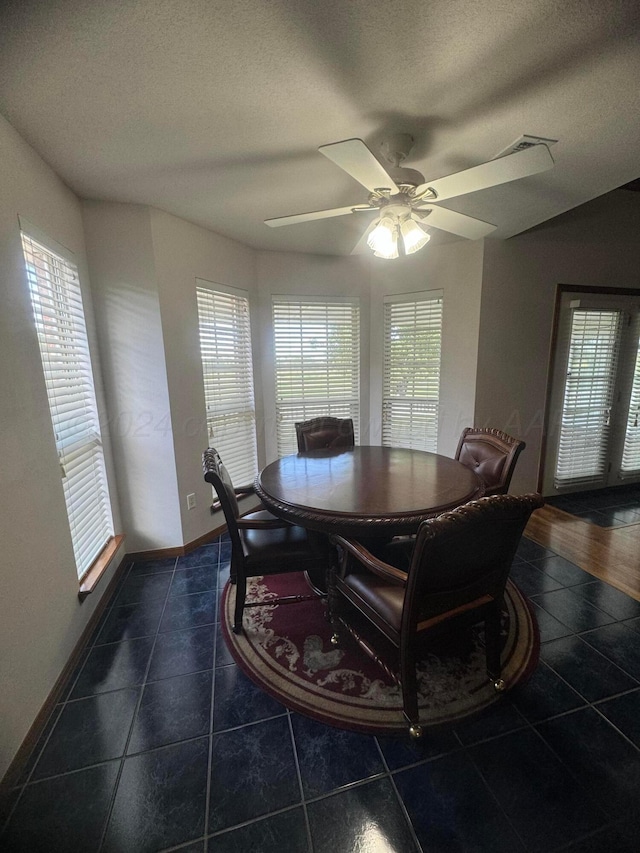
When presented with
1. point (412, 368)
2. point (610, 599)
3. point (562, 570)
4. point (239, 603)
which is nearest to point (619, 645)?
point (610, 599)

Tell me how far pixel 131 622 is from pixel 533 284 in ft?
13.3

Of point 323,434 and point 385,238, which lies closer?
point 385,238

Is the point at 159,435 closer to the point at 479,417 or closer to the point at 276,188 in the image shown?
the point at 276,188

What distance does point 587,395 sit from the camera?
3467mm

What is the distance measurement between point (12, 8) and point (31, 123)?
63cm

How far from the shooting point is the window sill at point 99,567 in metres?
1.93

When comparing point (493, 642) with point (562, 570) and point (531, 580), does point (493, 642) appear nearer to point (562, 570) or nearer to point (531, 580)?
point (531, 580)

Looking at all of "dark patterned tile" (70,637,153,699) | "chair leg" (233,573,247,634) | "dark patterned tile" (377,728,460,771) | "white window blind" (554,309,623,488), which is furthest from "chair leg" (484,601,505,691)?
"white window blind" (554,309,623,488)

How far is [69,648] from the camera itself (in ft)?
5.71

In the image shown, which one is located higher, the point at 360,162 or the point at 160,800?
the point at 360,162

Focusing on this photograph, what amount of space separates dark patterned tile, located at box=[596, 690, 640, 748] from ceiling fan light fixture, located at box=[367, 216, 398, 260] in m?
2.34

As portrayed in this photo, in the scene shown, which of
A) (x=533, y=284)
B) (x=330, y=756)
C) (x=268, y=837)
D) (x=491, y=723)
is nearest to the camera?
(x=268, y=837)

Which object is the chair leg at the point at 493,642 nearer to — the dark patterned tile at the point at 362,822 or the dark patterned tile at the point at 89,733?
the dark patterned tile at the point at 362,822

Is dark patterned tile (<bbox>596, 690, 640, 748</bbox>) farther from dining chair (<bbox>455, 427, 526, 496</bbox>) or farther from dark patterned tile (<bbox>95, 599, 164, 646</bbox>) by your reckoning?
dark patterned tile (<bbox>95, 599, 164, 646</bbox>)
